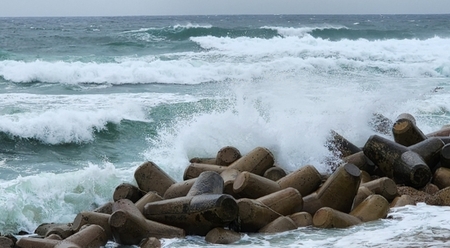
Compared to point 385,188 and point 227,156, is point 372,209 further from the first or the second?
point 227,156

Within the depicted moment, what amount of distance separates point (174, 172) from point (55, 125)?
15.0 ft

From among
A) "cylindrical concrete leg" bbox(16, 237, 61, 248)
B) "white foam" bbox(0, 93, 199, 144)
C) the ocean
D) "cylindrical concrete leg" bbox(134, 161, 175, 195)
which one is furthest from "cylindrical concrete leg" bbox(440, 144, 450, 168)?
"white foam" bbox(0, 93, 199, 144)

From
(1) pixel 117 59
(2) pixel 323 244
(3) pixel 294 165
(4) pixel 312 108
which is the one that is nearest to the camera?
(2) pixel 323 244

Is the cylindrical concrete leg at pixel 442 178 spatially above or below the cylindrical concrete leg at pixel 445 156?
below

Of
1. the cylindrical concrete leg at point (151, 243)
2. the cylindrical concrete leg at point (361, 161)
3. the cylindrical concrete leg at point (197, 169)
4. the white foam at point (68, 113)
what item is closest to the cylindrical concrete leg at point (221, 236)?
the cylindrical concrete leg at point (151, 243)

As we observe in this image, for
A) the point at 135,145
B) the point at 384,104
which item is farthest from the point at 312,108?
the point at 135,145

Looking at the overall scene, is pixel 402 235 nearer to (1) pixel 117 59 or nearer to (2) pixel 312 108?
(2) pixel 312 108

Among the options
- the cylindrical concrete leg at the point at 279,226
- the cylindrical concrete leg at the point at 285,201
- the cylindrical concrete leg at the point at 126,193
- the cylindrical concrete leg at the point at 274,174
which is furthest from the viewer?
the cylindrical concrete leg at the point at 274,174

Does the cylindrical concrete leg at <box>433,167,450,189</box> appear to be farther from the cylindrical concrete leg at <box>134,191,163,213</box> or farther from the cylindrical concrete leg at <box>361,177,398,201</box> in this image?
the cylindrical concrete leg at <box>134,191,163,213</box>

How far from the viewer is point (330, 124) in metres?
10.8

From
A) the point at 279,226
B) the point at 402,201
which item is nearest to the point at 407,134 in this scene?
the point at 402,201

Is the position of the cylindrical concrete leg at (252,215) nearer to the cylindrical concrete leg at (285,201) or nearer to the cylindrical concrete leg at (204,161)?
the cylindrical concrete leg at (285,201)

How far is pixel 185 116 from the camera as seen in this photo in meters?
15.3

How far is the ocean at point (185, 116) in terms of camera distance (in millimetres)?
8172
